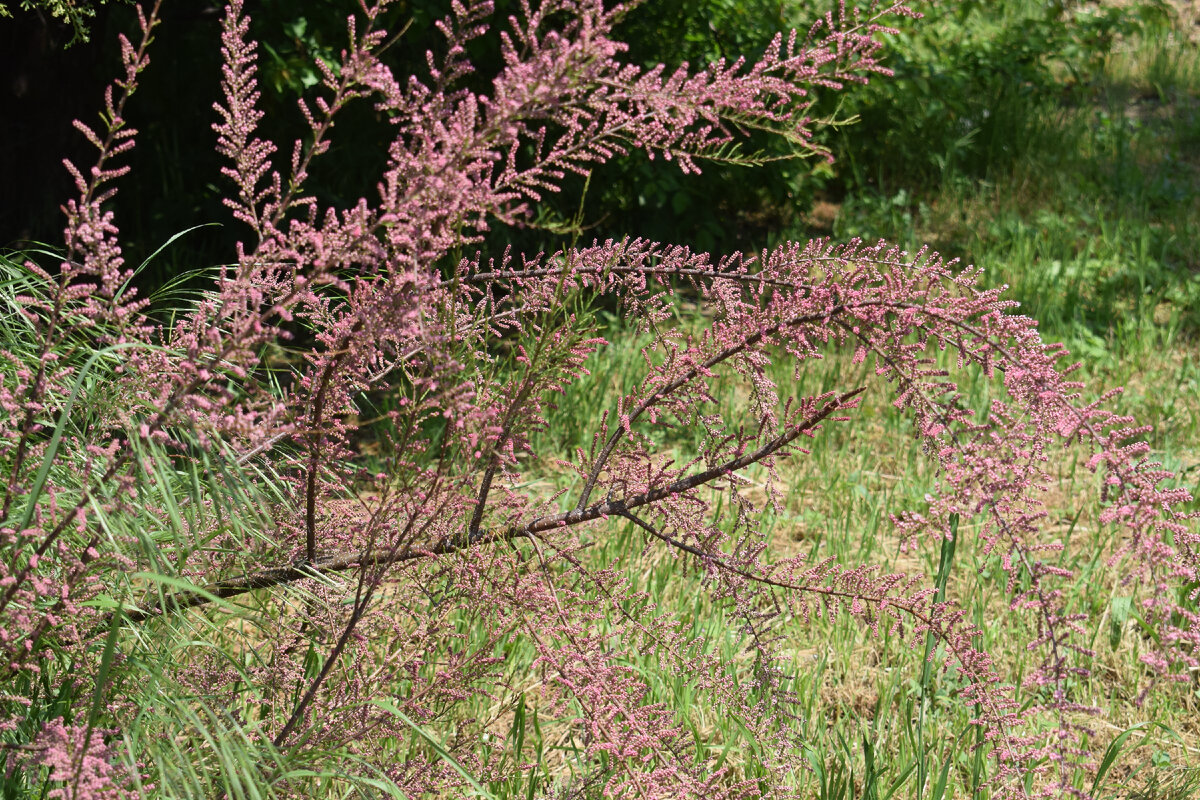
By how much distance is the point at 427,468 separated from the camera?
1.76 m

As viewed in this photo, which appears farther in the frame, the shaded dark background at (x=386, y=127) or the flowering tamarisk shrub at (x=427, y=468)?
the shaded dark background at (x=386, y=127)

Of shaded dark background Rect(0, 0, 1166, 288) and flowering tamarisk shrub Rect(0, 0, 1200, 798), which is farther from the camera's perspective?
shaded dark background Rect(0, 0, 1166, 288)

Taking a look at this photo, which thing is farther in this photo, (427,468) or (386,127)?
(386,127)

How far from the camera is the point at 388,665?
183cm

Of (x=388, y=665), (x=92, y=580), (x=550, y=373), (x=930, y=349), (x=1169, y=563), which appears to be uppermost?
(x=550, y=373)

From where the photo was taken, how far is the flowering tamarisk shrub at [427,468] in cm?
135

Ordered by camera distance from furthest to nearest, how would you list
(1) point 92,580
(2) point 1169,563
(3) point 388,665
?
(3) point 388,665, (1) point 92,580, (2) point 1169,563

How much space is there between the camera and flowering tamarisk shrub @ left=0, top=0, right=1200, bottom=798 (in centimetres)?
135

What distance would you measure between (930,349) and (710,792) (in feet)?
11.4

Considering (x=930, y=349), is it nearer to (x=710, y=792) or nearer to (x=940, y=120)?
(x=940, y=120)

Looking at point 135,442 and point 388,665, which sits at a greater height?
point 135,442

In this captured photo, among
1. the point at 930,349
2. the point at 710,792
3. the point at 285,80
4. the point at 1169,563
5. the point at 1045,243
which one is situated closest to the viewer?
the point at 1169,563

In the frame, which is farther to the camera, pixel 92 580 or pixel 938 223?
pixel 938 223

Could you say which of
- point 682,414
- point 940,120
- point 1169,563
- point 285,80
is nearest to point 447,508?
point 682,414
